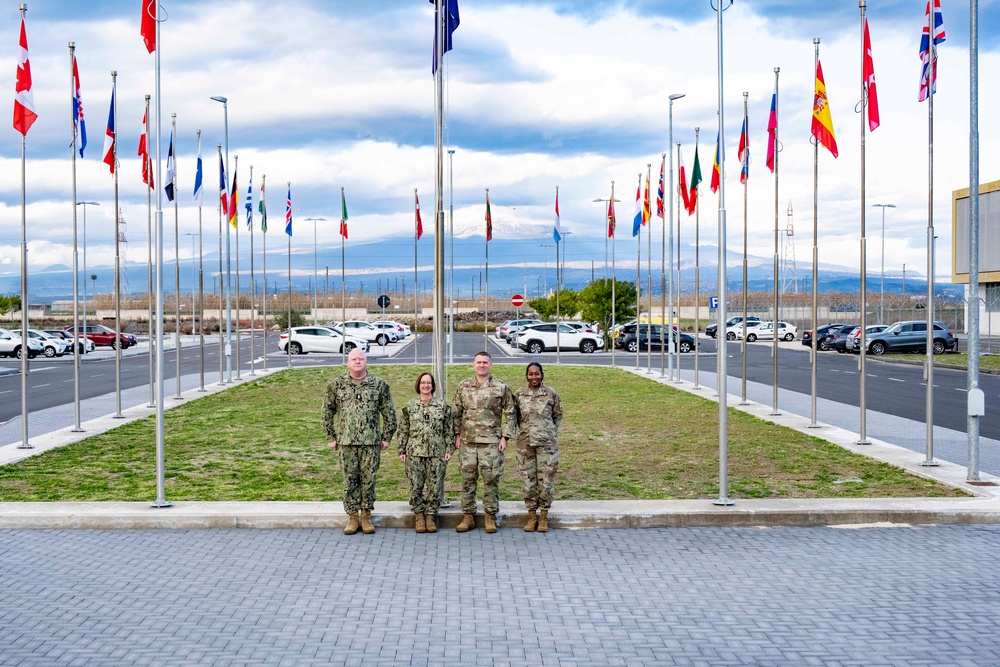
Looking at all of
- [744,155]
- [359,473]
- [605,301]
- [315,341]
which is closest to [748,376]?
[744,155]

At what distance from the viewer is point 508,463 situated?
15.1 meters

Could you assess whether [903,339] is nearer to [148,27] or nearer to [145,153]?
[145,153]

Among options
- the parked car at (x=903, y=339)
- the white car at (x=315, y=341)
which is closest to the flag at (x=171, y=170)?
the white car at (x=315, y=341)

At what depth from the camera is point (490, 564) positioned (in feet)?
30.6

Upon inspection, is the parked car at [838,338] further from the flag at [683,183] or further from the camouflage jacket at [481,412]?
the camouflage jacket at [481,412]

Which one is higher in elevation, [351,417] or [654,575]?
[351,417]

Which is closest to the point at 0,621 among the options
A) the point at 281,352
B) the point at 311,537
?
the point at 311,537

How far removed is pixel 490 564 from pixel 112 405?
56.6 ft

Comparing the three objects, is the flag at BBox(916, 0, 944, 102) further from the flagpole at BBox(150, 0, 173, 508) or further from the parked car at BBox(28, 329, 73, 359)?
the parked car at BBox(28, 329, 73, 359)

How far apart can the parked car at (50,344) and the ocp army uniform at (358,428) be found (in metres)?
44.1

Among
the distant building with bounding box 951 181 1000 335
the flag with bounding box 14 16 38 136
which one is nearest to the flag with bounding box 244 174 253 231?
the flag with bounding box 14 16 38 136

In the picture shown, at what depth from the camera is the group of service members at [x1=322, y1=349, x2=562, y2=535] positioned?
10211mm

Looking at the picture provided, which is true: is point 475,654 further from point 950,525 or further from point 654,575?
point 950,525

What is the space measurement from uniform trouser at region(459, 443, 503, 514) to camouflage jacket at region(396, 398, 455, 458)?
246mm
